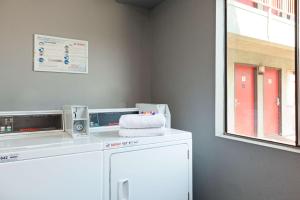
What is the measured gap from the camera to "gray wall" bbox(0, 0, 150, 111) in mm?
2270

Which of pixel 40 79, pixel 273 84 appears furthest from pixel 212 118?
pixel 40 79

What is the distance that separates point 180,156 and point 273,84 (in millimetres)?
1001

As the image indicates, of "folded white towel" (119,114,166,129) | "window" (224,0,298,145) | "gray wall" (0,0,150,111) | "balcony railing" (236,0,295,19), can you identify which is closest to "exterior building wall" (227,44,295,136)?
"window" (224,0,298,145)

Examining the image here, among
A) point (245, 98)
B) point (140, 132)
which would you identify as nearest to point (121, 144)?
point (140, 132)

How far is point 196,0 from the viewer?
2340mm

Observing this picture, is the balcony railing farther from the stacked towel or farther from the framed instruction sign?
the framed instruction sign

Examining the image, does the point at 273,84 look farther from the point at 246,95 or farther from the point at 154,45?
the point at 154,45

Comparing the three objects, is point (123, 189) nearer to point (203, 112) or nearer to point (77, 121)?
point (77, 121)

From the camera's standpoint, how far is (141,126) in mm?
1781

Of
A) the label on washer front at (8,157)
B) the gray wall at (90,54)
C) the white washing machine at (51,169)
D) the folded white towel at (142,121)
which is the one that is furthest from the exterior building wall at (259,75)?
the label on washer front at (8,157)

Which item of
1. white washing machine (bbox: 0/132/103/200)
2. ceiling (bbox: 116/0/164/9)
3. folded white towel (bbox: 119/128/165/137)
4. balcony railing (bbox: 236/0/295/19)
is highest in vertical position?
ceiling (bbox: 116/0/164/9)

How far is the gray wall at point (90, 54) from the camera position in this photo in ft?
7.45

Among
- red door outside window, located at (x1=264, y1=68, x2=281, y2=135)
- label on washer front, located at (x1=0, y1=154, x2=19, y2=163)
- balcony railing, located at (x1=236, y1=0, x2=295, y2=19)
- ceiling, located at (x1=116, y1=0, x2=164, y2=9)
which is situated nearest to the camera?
label on washer front, located at (x1=0, y1=154, x2=19, y2=163)

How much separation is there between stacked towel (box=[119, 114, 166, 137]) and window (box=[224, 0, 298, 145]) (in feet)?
2.42
